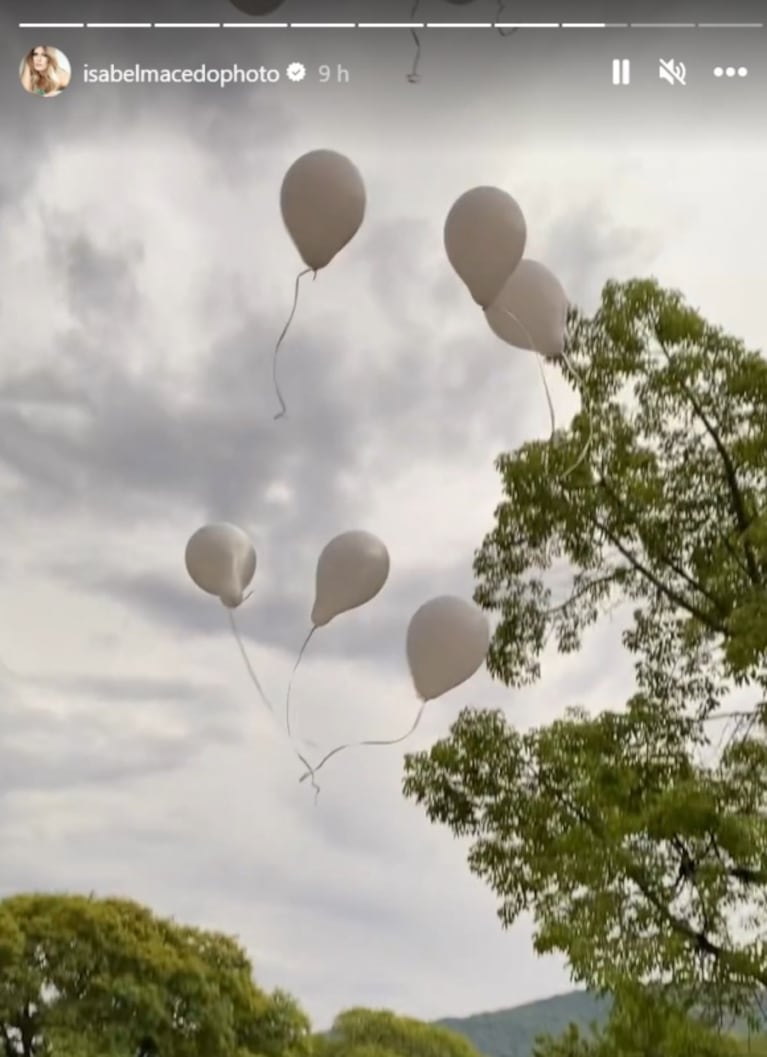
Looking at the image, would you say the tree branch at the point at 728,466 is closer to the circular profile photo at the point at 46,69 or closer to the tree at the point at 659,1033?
the tree at the point at 659,1033

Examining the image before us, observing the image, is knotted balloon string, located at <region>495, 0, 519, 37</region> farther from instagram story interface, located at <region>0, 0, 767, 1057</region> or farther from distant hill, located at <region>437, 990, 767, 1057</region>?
distant hill, located at <region>437, 990, 767, 1057</region>

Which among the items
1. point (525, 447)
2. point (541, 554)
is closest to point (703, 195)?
point (525, 447)

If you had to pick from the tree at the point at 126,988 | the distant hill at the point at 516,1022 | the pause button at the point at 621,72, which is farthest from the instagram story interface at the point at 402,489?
the distant hill at the point at 516,1022

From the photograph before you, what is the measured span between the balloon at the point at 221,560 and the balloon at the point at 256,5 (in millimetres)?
1227

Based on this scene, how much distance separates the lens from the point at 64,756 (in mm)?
5324

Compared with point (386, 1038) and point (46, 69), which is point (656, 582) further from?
point (386, 1038)

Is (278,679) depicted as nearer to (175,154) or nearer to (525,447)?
(525,447)

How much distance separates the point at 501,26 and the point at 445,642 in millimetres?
1477

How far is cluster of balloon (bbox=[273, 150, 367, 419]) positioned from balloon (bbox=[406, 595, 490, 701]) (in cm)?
74

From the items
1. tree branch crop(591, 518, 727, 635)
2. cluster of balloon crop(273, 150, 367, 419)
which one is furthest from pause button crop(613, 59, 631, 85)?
tree branch crop(591, 518, 727, 635)

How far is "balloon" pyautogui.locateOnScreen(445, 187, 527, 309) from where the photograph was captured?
2760mm

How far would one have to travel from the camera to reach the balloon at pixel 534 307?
3111mm

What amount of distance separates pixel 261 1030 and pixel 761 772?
4.35 metres

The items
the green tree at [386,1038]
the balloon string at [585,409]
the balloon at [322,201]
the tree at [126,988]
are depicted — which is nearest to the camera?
the balloon at [322,201]
